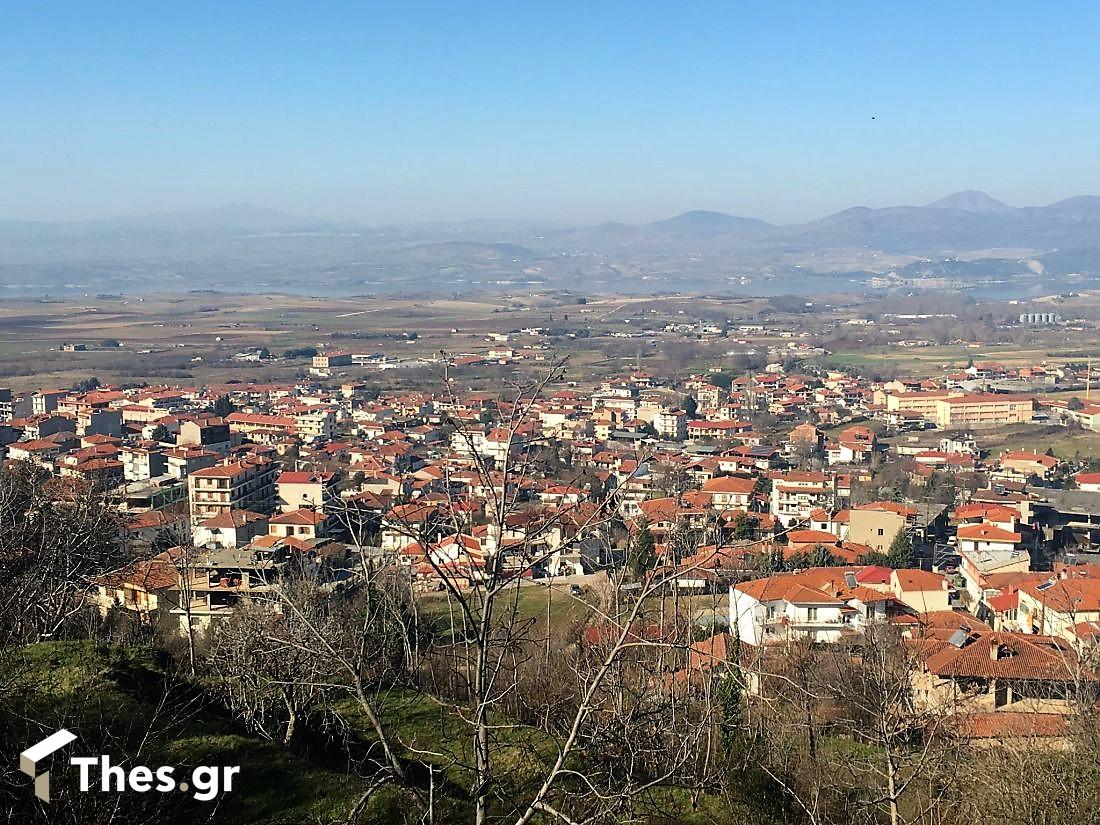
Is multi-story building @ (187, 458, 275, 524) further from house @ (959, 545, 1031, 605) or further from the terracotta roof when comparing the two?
the terracotta roof

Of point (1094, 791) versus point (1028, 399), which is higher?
point (1094, 791)

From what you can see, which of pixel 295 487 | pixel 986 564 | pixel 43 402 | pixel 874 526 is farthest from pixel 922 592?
pixel 43 402

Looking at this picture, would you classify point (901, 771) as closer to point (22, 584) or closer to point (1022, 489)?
point (22, 584)

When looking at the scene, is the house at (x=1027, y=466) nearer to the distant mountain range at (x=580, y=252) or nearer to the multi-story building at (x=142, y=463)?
the multi-story building at (x=142, y=463)

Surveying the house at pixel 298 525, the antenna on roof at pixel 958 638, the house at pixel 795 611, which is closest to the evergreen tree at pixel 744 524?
the house at pixel 795 611

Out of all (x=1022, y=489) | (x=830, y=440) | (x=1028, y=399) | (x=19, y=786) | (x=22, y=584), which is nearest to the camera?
(x=19, y=786)

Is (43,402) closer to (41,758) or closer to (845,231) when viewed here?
(41,758)

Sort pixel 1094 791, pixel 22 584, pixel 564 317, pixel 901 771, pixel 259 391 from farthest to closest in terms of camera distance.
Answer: pixel 564 317 < pixel 259 391 < pixel 22 584 < pixel 901 771 < pixel 1094 791

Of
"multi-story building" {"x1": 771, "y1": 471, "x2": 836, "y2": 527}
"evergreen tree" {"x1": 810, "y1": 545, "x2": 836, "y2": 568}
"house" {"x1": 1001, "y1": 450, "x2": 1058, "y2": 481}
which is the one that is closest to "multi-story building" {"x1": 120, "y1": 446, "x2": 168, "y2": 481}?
"multi-story building" {"x1": 771, "y1": 471, "x2": 836, "y2": 527}

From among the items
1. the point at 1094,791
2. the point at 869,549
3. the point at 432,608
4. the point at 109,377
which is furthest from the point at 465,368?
the point at 1094,791
